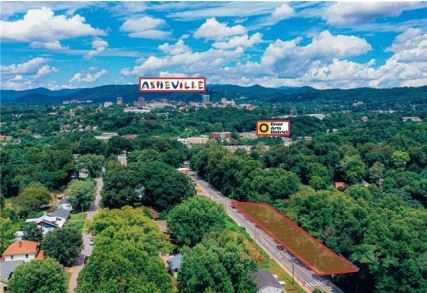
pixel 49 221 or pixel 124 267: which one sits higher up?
pixel 124 267

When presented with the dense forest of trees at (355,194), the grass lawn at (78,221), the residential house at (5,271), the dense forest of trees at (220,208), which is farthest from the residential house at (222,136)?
the residential house at (5,271)

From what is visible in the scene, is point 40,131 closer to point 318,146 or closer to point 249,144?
point 249,144

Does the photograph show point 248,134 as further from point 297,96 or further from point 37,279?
point 297,96

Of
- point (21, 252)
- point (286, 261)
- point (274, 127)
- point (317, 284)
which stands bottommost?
point (317, 284)

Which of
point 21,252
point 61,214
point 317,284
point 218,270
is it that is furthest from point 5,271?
point 317,284

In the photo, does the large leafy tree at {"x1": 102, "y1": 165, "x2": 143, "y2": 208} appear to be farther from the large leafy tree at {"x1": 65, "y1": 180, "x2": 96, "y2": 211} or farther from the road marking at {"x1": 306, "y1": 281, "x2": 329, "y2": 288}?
the road marking at {"x1": 306, "y1": 281, "x2": 329, "y2": 288}

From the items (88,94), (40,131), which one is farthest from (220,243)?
(88,94)
